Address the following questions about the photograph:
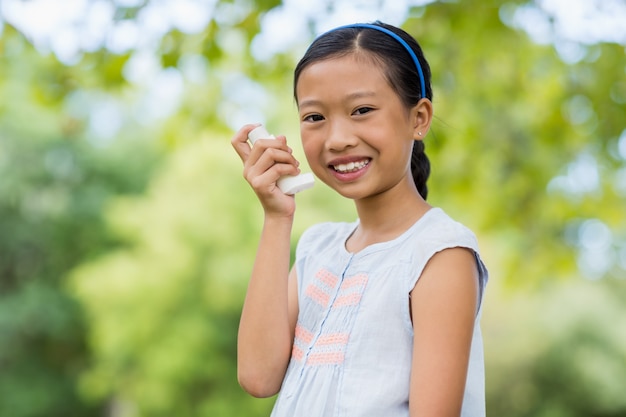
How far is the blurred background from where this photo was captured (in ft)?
16.7

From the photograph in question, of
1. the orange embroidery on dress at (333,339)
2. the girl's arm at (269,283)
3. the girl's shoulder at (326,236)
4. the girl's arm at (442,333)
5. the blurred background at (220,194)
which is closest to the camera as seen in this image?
the girl's arm at (442,333)

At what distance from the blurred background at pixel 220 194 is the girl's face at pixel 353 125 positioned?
10.3ft

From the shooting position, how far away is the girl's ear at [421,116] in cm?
176

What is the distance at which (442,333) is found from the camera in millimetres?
1532

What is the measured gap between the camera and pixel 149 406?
49.8 feet

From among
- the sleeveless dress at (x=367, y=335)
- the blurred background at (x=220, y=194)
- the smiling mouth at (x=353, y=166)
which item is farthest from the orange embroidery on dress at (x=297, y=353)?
the blurred background at (x=220, y=194)

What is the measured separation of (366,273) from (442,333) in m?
0.23

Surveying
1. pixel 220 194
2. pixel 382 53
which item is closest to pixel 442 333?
pixel 382 53

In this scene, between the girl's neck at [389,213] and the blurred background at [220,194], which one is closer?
the girl's neck at [389,213]

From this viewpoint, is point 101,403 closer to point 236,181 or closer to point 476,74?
point 236,181

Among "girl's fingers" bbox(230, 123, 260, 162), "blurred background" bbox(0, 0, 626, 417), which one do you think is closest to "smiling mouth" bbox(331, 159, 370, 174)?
"girl's fingers" bbox(230, 123, 260, 162)

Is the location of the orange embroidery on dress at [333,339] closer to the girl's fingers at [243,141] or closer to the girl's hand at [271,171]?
the girl's hand at [271,171]

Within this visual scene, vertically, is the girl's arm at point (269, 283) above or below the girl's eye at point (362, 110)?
below

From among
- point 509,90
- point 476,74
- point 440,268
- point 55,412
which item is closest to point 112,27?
point 476,74
